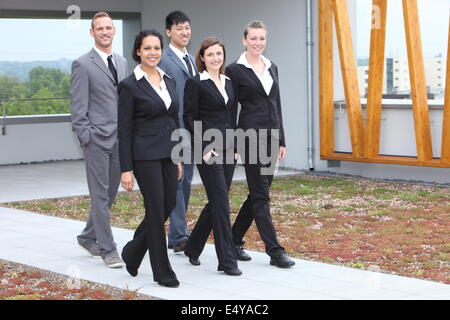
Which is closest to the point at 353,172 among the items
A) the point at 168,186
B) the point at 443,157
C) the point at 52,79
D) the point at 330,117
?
the point at 330,117

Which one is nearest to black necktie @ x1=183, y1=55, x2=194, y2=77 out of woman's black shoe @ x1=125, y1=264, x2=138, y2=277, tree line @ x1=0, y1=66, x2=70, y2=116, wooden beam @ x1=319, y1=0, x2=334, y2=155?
woman's black shoe @ x1=125, y1=264, x2=138, y2=277

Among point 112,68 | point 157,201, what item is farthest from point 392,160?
point 157,201

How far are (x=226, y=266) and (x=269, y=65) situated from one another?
1.63 m

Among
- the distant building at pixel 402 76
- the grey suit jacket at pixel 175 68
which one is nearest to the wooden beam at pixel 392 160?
the distant building at pixel 402 76

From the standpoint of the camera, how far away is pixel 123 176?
22.0 feet

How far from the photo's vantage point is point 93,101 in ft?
24.9

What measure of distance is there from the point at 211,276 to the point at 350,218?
11.0ft

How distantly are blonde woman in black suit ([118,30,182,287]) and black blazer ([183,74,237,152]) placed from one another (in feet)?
1.02

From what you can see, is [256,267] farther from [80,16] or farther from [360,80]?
[80,16]

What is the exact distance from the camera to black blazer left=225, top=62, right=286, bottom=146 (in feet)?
24.0

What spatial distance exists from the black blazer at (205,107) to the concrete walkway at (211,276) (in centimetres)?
102

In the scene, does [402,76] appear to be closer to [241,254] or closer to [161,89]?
[241,254]

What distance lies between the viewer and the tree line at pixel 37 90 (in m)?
17.5
